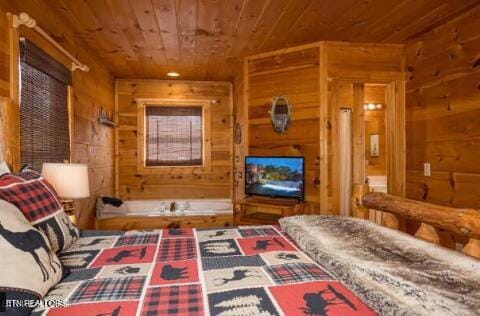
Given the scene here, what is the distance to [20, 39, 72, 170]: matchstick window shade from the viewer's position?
2139mm

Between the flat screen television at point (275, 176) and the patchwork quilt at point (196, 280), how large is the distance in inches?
71.6

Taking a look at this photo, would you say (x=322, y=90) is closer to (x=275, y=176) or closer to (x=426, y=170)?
(x=275, y=176)

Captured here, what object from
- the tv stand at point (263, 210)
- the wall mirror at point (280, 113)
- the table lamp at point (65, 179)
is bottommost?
the tv stand at point (263, 210)

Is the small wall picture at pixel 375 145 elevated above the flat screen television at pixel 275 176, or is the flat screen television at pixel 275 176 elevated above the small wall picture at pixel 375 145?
the small wall picture at pixel 375 145

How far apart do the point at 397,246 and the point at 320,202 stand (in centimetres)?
203

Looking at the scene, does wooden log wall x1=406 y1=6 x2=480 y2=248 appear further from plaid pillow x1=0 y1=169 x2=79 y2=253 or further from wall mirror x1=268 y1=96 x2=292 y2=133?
plaid pillow x1=0 y1=169 x2=79 y2=253

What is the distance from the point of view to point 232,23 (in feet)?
9.12

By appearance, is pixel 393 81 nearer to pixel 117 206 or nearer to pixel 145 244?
pixel 145 244

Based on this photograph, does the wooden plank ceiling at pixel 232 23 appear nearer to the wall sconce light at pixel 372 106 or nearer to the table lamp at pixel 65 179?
the table lamp at pixel 65 179

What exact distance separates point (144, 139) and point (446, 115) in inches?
157

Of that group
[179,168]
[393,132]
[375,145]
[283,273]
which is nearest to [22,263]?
[283,273]

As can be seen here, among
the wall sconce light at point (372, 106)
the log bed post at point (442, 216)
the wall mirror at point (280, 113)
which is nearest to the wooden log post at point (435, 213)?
the log bed post at point (442, 216)

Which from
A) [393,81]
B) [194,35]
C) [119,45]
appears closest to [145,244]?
[194,35]

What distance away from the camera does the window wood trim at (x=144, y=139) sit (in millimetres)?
4895
